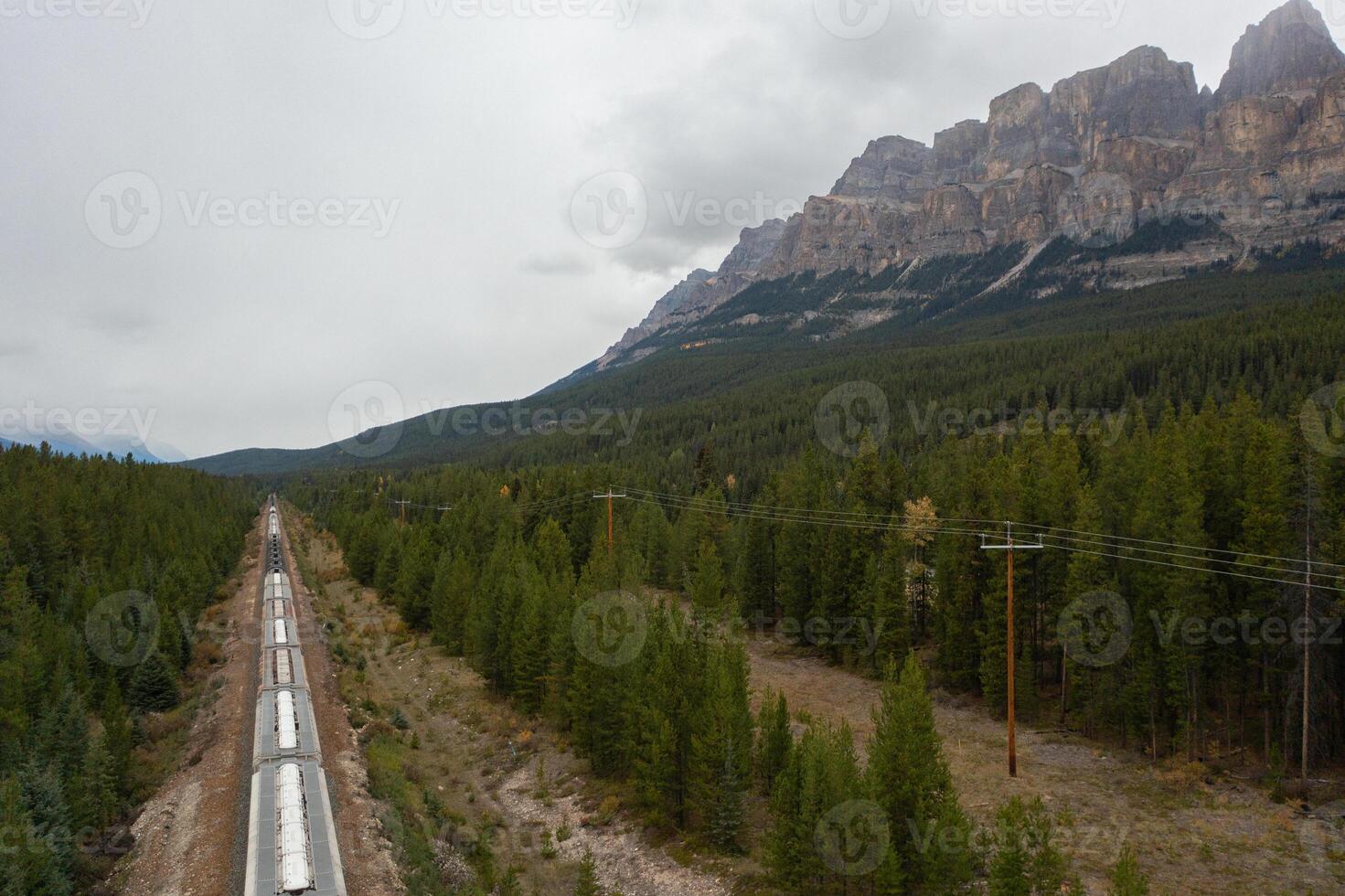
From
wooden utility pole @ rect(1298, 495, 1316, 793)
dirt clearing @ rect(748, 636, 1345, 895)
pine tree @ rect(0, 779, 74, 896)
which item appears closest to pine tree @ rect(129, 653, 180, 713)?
pine tree @ rect(0, 779, 74, 896)

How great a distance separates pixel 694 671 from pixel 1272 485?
78.1 ft

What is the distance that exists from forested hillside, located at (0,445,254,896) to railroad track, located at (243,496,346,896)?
166 inches

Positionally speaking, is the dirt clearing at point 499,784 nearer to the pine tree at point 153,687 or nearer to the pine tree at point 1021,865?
the pine tree at point 153,687

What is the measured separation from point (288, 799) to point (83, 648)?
2391cm

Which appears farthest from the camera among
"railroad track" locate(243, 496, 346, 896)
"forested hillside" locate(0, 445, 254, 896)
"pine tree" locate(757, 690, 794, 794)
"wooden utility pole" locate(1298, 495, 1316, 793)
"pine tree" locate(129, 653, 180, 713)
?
"pine tree" locate(129, 653, 180, 713)

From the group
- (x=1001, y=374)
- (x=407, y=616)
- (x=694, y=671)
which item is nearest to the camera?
(x=694, y=671)

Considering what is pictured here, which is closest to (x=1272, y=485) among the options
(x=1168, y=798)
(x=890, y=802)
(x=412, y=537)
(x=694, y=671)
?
(x=1168, y=798)

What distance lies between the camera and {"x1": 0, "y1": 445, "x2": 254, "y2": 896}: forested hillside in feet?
65.3

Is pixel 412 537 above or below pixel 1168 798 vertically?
above

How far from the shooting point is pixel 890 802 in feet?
58.4

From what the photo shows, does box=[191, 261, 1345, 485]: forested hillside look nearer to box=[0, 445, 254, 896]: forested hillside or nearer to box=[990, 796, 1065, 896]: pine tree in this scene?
box=[0, 445, 254, 896]: forested hillside

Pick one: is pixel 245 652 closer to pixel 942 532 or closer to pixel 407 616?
pixel 407 616

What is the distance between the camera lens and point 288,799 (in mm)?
21969

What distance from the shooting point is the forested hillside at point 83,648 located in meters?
19.9
